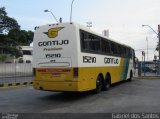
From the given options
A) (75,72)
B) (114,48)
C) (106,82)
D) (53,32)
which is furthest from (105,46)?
(75,72)

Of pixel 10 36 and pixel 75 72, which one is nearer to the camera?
pixel 75 72

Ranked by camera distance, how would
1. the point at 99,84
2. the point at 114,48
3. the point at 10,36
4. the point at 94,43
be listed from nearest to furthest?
the point at 94,43, the point at 99,84, the point at 114,48, the point at 10,36

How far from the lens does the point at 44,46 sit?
14547mm

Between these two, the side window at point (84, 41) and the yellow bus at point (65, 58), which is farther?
the side window at point (84, 41)

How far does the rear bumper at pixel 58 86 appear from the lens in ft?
44.6

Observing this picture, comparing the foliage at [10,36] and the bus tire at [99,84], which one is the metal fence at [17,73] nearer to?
the bus tire at [99,84]

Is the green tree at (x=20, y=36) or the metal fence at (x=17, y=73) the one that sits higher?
the green tree at (x=20, y=36)

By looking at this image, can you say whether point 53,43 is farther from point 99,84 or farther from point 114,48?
point 114,48

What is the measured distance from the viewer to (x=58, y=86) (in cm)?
1389

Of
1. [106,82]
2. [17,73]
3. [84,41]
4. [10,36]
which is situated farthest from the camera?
[10,36]

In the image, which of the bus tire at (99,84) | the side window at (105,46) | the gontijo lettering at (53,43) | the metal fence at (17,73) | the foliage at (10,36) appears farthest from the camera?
the foliage at (10,36)

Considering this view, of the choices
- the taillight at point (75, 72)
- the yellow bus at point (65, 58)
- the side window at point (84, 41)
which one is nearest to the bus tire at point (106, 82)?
the yellow bus at point (65, 58)

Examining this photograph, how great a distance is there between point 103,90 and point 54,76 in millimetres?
4351

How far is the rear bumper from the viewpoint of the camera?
44.6 ft
